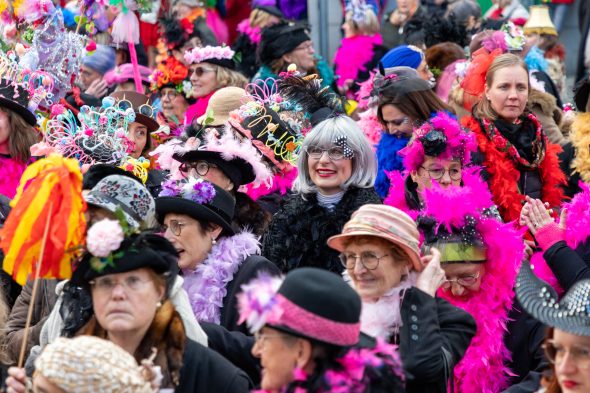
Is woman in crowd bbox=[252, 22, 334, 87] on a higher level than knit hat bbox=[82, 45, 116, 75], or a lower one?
higher

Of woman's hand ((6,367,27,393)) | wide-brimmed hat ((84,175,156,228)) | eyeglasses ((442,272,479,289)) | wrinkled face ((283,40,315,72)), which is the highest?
wrinkled face ((283,40,315,72))

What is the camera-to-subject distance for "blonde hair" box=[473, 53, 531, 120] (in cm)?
793

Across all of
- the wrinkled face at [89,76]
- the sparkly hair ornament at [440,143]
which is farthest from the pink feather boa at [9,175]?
the wrinkled face at [89,76]

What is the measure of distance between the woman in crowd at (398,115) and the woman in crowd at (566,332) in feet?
11.3

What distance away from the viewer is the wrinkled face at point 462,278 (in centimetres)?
598

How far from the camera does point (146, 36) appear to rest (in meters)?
12.8

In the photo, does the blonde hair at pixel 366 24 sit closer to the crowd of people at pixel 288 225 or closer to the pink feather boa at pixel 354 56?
the pink feather boa at pixel 354 56

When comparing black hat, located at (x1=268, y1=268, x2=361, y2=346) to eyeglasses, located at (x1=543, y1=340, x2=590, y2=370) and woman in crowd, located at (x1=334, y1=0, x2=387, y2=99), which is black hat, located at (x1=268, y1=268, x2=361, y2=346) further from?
woman in crowd, located at (x1=334, y1=0, x2=387, y2=99)

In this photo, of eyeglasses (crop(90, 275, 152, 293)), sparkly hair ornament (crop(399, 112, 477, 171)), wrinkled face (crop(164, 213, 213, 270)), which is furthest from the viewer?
sparkly hair ornament (crop(399, 112, 477, 171))

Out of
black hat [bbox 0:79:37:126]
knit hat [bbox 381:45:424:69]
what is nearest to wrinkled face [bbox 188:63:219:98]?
knit hat [bbox 381:45:424:69]

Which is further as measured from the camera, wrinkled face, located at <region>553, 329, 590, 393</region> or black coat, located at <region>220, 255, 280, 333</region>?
black coat, located at <region>220, 255, 280, 333</region>

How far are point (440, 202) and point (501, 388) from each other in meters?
0.95

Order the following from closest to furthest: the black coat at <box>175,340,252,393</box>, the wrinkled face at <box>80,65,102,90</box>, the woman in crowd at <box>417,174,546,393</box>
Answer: the black coat at <box>175,340,252,393</box>, the woman in crowd at <box>417,174,546,393</box>, the wrinkled face at <box>80,65,102,90</box>

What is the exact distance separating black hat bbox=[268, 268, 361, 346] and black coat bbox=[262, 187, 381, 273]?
2259 mm
